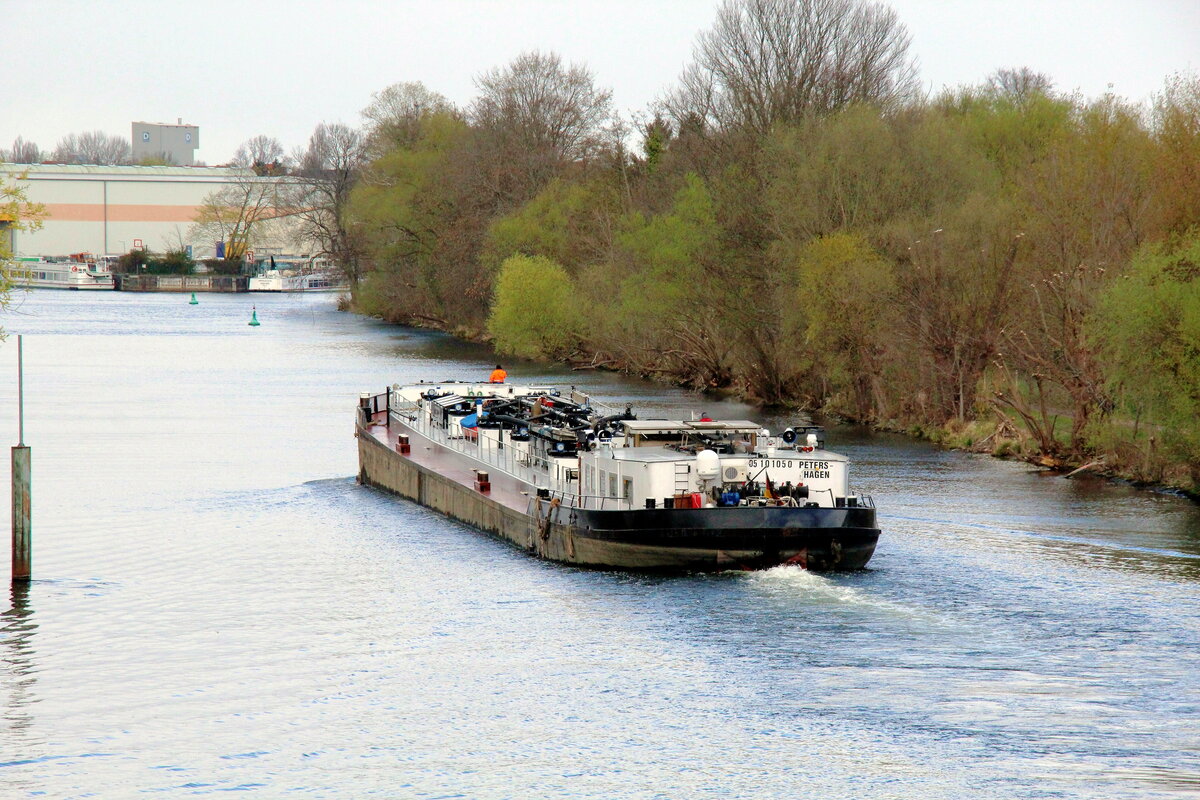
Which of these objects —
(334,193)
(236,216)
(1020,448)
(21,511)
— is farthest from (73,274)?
(21,511)

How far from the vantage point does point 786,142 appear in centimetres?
6494

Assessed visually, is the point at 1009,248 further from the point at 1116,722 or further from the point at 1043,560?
the point at 1116,722

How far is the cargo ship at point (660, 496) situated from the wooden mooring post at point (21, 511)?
10753mm

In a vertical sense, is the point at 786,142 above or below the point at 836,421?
above

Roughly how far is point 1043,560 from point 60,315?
359ft

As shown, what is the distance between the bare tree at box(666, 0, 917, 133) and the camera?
242 ft

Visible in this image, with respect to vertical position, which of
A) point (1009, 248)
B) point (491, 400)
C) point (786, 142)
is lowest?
point (491, 400)

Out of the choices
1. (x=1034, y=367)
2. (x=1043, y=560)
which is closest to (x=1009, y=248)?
(x=1034, y=367)

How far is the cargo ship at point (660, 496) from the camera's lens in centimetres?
3070

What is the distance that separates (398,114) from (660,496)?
95.9m

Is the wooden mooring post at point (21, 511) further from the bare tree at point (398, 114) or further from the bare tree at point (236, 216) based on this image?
the bare tree at point (236, 216)

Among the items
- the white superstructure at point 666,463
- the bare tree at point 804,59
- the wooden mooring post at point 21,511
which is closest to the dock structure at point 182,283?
the bare tree at point 804,59

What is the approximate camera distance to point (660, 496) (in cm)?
3253

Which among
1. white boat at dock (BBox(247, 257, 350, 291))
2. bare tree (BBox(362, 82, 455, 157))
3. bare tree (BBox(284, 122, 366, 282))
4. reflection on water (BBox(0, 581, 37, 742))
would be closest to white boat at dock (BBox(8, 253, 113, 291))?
white boat at dock (BBox(247, 257, 350, 291))
